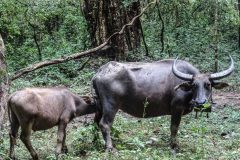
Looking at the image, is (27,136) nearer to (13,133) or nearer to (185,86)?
(13,133)

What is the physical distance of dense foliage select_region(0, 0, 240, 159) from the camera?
56.0 ft

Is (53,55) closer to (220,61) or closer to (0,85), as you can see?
(220,61)

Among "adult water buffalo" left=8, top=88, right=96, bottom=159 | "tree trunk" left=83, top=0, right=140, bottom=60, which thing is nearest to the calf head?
"adult water buffalo" left=8, top=88, right=96, bottom=159

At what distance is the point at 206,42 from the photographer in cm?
2242

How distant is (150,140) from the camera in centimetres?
1050

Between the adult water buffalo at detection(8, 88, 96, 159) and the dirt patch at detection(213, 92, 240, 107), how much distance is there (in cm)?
583

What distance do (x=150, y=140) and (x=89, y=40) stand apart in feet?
34.2

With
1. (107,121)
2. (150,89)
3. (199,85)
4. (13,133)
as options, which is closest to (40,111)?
(13,133)

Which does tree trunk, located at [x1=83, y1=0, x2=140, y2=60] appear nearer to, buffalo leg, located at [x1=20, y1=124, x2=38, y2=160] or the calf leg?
the calf leg

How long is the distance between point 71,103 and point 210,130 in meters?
3.43

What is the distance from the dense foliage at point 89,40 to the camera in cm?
1708

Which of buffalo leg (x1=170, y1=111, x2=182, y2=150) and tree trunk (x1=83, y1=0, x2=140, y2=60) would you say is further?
tree trunk (x1=83, y1=0, x2=140, y2=60)

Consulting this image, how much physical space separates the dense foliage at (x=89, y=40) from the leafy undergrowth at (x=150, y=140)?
96 millimetres

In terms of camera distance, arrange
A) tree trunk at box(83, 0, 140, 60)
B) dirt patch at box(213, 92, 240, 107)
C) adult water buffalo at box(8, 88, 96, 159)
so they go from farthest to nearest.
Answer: tree trunk at box(83, 0, 140, 60), dirt patch at box(213, 92, 240, 107), adult water buffalo at box(8, 88, 96, 159)
